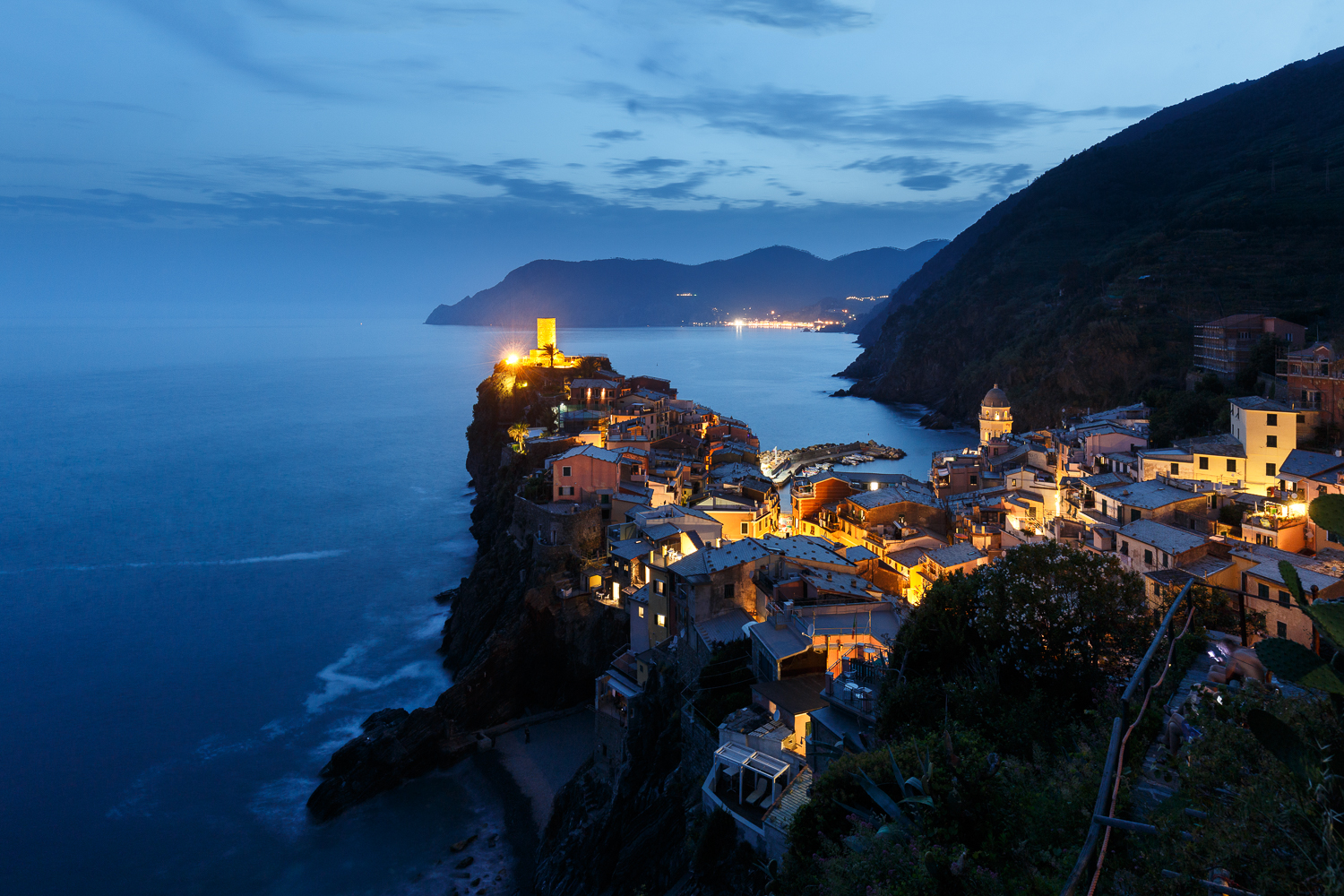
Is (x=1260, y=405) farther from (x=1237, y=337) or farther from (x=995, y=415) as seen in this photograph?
(x=995, y=415)

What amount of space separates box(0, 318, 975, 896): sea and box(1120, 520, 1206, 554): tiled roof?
13964mm

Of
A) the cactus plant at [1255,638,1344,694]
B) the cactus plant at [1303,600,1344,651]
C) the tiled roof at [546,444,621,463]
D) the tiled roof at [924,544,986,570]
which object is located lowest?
the tiled roof at [924,544,986,570]

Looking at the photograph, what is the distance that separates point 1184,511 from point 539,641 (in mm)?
15176

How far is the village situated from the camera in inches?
395

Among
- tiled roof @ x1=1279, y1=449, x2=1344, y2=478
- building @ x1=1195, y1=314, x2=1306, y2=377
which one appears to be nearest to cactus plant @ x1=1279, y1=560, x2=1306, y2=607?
tiled roof @ x1=1279, y1=449, x2=1344, y2=478

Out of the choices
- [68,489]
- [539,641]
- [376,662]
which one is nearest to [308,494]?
[68,489]

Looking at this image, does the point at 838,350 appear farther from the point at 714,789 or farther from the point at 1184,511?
the point at 714,789

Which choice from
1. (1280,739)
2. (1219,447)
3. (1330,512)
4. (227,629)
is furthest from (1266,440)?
(227,629)

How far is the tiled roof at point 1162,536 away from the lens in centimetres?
1504

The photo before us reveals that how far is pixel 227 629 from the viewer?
25938 millimetres

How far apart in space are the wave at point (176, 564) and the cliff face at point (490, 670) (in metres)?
10.5

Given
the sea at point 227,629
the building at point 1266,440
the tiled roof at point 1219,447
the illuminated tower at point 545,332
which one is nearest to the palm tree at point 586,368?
the illuminated tower at point 545,332

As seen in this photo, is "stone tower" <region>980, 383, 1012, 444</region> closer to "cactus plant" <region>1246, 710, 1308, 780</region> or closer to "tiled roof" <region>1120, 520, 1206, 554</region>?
"tiled roof" <region>1120, 520, 1206, 554</region>

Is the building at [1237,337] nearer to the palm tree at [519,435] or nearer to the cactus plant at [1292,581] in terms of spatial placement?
the palm tree at [519,435]
